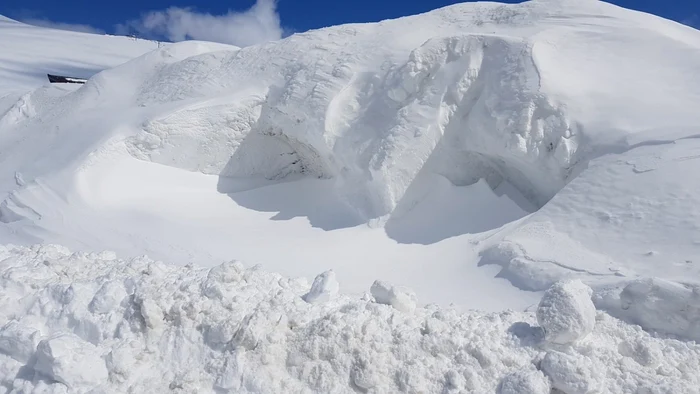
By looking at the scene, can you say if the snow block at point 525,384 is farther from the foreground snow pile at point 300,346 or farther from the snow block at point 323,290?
the snow block at point 323,290

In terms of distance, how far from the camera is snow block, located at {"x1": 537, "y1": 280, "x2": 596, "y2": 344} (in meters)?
3.01

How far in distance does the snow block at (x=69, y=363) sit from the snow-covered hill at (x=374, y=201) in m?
0.02

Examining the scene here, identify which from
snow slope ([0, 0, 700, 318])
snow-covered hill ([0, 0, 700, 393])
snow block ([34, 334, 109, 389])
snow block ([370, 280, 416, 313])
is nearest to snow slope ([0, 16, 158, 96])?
snow-covered hill ([0, 0, 700, 393])

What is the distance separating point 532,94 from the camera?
5.25 metres

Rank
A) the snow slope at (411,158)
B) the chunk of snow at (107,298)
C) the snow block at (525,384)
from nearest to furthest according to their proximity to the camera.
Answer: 1. the snow block at (525,384)
2. the chunk of snow at (107,298)
3. the snow slope at (411,158)

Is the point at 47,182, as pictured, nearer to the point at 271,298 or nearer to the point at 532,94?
the point at 271,298

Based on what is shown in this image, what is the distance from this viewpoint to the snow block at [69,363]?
9.27 ft

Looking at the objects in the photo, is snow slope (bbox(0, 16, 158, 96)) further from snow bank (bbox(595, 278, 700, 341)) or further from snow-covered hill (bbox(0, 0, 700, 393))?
snow bank (bbox(595, 278, 700, 341))

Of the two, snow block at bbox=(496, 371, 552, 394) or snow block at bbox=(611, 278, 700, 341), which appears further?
snow block at bbox=(611, 278, 700, 341)

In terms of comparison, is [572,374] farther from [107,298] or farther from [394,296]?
[107,298]

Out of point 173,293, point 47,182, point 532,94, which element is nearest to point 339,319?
point 173,293

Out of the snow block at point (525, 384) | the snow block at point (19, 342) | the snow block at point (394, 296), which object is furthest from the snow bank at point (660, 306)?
the snow block at point (19, 342)

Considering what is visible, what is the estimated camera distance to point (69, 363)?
2.84m

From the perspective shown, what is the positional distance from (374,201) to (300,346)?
9.52 feet
